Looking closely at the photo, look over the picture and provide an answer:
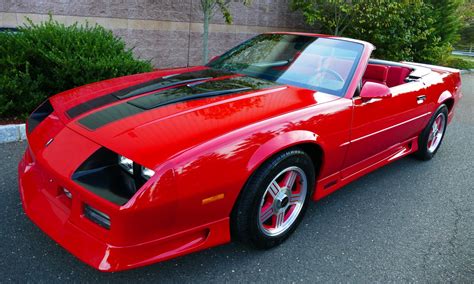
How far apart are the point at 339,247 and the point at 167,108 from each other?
1508mm

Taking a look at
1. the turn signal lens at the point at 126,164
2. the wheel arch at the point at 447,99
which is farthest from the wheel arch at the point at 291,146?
the wheel arch at the point at 447,99

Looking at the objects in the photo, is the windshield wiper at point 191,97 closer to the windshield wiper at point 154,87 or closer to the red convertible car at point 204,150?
the red convertible car at point 204,150

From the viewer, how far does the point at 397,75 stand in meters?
4.08

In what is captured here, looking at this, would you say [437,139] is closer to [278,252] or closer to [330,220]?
[330,220]

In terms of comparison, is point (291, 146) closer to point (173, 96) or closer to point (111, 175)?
point (173, 96)

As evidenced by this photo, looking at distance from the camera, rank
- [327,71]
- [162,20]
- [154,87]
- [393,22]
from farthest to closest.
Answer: [393,22]
[162,20]
[327,71]
[154,87]

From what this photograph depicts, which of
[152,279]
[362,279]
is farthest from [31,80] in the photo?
[362,279]

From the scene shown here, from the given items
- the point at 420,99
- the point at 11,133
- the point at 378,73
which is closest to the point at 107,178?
the point at 11,133

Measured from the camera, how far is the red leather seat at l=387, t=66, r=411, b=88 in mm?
4023

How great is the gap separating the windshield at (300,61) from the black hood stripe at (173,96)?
228mm

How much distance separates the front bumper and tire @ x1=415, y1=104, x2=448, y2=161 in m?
2.90

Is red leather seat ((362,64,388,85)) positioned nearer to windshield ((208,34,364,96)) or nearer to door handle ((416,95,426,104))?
door handle ((416,95,426,104))

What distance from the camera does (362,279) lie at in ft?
7.54

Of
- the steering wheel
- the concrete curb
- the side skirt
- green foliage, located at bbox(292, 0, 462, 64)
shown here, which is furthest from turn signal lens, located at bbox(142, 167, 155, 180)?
green foliage, located at bbox(292, 0, 462, 64)
